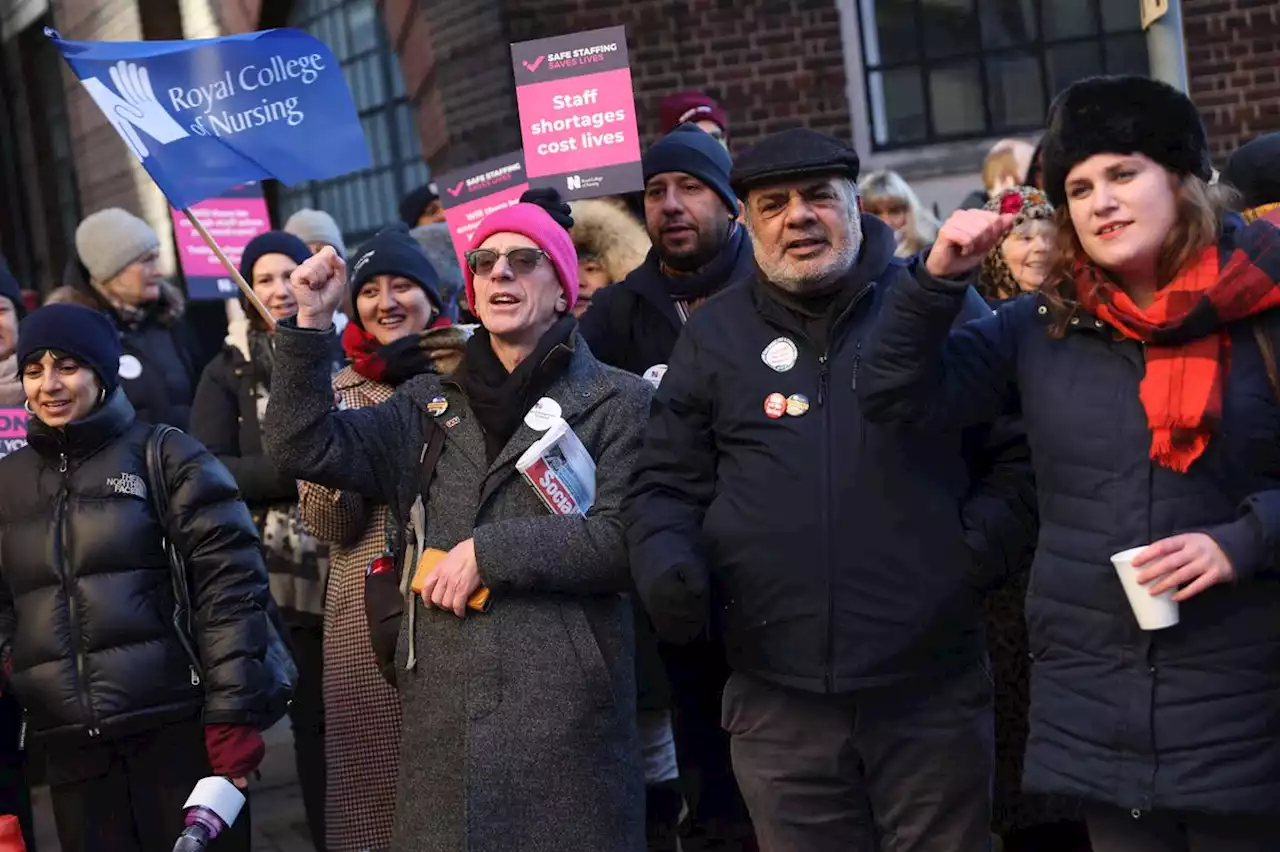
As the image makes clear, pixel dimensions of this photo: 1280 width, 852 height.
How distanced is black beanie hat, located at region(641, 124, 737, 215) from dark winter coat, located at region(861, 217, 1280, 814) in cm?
192

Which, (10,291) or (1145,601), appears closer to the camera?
(1145,601)

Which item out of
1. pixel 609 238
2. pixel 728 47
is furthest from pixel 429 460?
pixel 728 47

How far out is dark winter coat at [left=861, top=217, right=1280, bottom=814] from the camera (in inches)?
138

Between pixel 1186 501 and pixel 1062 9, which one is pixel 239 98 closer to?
pixel 1186 501

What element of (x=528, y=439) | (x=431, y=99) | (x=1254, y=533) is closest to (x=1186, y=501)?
(x=1254, y=533)

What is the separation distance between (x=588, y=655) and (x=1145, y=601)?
1.46 meters

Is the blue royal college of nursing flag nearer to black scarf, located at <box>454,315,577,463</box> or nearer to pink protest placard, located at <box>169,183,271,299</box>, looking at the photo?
black scarf, located at <box>454,315,577,463</box>

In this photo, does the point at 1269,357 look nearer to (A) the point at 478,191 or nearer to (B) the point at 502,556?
(B) the point at 502,556

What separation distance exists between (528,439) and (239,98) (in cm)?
222

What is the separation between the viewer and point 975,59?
11.8 metres

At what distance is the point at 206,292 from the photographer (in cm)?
1058

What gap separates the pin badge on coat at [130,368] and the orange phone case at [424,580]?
11.9ft

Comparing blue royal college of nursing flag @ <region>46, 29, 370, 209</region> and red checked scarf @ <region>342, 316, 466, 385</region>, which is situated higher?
blue royal college of nursing flag @ <region>46, 29, 370, 209</region>

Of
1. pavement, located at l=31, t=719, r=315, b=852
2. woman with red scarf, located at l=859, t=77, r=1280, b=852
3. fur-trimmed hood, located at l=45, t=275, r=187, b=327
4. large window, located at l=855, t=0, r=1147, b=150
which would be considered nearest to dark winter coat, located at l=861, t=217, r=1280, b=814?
woman with red scarf, located at l=859, t=77, r=1280, b=852
